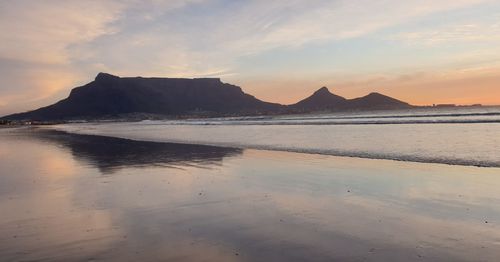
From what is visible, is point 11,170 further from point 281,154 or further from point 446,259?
point 446,259

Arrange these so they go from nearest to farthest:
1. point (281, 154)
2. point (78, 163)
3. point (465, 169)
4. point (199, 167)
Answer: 1. point (465, 169)
2. point (199, 167)
3. point (78, 163)
4. point (281, 154)

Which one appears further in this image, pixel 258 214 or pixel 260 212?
pixel 260 212

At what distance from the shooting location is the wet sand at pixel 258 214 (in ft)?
22.8

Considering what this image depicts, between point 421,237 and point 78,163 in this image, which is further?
point 78,163

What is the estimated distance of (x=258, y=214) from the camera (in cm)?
967

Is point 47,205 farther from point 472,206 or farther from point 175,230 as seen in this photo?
point 472,206

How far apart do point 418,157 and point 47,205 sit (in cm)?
1583

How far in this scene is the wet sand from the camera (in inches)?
273

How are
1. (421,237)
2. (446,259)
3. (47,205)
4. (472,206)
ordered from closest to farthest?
(446,259), (421,237), (472,206), (47,205)

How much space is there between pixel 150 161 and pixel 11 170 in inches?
253

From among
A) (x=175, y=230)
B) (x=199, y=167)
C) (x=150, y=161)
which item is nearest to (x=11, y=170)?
(x=150, y=161)

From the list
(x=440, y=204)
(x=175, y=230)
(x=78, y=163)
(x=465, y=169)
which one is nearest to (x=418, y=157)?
(x=465, y=169)

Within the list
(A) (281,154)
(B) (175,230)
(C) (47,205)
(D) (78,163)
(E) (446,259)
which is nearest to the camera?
(E) (446,259)

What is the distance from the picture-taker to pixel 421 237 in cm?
754
